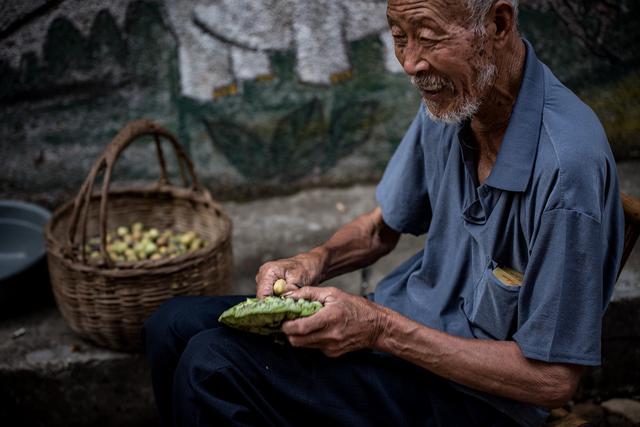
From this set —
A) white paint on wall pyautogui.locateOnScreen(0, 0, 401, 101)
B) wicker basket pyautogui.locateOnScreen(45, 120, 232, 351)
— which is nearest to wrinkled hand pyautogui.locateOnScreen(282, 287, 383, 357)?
wicker basket pyautogui.locateOnScreen(45, 120, 232, 351)

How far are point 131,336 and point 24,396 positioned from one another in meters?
0.60

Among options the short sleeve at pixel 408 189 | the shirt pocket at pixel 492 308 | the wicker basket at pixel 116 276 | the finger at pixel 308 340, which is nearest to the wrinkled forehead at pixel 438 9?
the short sleeve at pixel 408 189

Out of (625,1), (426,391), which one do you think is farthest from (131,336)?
(625,1)

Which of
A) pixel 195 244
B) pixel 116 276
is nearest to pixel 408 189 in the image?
pixel 116 276

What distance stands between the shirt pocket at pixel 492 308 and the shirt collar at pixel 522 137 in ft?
0.79

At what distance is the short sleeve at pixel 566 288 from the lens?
1609 millimetres

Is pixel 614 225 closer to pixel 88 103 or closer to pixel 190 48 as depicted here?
pixel 190 48

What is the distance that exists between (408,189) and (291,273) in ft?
1.52

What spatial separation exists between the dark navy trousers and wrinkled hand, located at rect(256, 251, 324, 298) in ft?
0.56

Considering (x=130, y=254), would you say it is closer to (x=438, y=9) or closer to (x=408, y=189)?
(x=408, y=189)

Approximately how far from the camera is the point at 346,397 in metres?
1.92

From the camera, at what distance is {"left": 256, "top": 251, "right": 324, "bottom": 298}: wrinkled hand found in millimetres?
2047

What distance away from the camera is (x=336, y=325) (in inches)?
72.3

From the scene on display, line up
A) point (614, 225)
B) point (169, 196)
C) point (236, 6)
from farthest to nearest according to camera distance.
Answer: point (236, 6) < point (169, 196) < point (614, 225)
